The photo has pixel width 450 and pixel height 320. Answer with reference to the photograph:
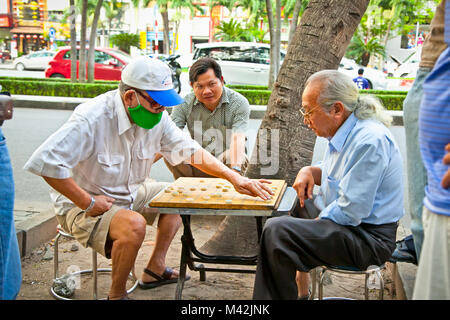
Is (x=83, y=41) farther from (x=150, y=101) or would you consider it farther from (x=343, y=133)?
(x=343, y=133)

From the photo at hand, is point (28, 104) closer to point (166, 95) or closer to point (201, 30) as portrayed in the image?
point (166, 95)

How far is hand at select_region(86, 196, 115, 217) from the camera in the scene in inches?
118

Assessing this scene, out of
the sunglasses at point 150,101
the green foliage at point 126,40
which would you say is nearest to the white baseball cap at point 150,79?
the sunglasses at point 150,101

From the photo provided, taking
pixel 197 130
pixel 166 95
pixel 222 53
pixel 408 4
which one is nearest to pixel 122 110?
pixel 166 95

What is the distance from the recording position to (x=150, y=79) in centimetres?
300

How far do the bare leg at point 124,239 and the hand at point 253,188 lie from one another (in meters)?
0.56

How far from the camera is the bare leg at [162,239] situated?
11.6ft

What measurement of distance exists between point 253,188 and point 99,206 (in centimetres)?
86

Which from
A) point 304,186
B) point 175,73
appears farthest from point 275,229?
point 175,73

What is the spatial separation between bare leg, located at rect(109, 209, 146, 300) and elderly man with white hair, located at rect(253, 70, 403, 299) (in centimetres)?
77

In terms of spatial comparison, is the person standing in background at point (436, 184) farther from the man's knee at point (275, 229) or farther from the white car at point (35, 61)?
the white car at point (35, 61)

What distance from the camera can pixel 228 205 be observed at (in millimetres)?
2674

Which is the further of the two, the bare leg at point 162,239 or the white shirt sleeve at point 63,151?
the bare leg at point 162,239

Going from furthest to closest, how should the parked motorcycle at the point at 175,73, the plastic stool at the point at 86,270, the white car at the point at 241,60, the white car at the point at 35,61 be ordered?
1. the white car at the point at 35,61
2. the white car at the point at 241,60
3. the parked motorcycle at the point at 175,73
4. the plastic stool at the point at 86,270
